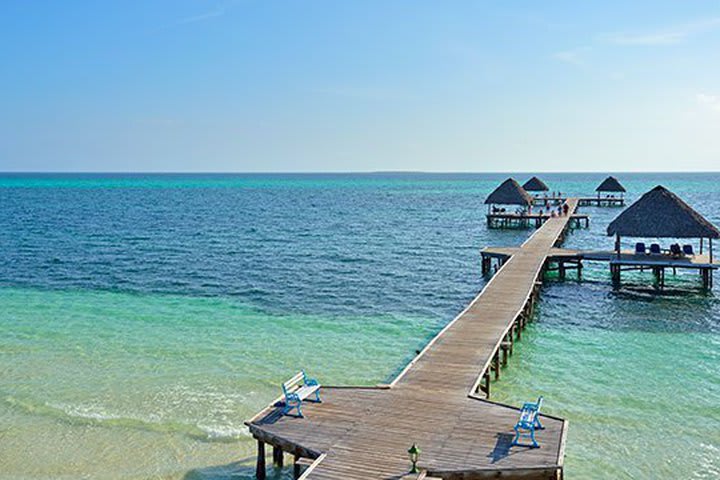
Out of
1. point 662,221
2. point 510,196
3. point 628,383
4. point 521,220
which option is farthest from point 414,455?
point 521,220

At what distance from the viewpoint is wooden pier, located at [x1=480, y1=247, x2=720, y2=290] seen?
32594 mm

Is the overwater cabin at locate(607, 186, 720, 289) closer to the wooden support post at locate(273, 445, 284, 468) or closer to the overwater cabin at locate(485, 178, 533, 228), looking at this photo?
the overwater cabin at locate(485, 178, 533, 228)

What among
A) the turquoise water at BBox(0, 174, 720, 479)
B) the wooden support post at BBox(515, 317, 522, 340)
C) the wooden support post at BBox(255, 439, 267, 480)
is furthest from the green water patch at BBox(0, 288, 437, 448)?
the wooden support post at BBox(515, 317, 522, 340)

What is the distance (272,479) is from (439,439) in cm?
347

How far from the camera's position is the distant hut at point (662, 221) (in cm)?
3275

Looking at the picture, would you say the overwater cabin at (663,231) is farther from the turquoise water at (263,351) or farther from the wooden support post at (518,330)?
the wooden support post at (518,330)

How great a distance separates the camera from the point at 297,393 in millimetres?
13453

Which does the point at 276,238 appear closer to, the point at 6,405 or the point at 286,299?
the point at 286,299

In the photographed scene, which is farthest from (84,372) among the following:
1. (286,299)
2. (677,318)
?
(677,318)

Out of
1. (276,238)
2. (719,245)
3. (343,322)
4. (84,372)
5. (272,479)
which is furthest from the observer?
(276,238)

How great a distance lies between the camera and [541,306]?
29.0m

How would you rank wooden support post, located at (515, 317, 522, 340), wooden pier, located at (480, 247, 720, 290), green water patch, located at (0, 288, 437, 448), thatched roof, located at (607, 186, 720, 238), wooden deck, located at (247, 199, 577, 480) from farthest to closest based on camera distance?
thatched roof, located at (607, 186, 720, 238) < wooden pier, located at (480, 247, 720, 290) < wooden support post, located at (515, 317, 522, 340) < green water patch, located at (0, 288, 437, 448) < wooden deck, located at (247, 199, 577, 480)

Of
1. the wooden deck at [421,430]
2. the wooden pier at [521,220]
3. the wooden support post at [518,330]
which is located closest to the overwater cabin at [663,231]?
the wooden support post at [518,330]

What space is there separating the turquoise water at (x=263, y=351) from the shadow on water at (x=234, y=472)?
50 mm
